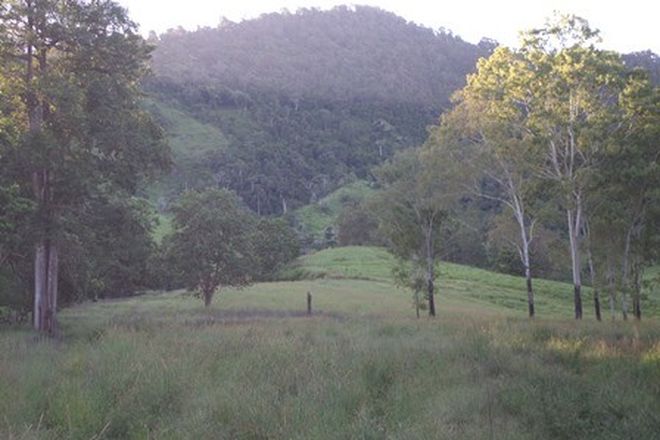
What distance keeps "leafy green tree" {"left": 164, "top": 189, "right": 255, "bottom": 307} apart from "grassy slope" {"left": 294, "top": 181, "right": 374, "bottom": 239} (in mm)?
83955

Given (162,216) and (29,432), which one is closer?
(29,432)

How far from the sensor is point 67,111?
19109 millimetres

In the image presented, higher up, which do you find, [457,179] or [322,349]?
[457,179]

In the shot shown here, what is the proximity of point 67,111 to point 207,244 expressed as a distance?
26.0 metres

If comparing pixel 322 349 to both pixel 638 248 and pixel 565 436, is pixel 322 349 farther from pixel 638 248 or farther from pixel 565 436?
pixel 638 248

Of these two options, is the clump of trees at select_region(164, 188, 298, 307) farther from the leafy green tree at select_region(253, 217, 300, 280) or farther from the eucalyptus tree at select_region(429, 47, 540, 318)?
the leafy green tree at select_region(253, 217, 300, 280)

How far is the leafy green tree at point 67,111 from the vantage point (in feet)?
65.3

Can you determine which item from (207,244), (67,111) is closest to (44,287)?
(67,111)

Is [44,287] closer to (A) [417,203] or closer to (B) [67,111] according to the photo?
(B) [67,111]

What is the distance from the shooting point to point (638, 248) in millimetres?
29641

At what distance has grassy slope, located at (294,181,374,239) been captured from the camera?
139625 millimetres

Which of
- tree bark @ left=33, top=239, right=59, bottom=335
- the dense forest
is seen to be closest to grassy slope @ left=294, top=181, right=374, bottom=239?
the dense forest

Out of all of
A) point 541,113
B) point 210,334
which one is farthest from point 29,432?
point 541,113

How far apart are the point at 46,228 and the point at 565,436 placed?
1817 centimetres
